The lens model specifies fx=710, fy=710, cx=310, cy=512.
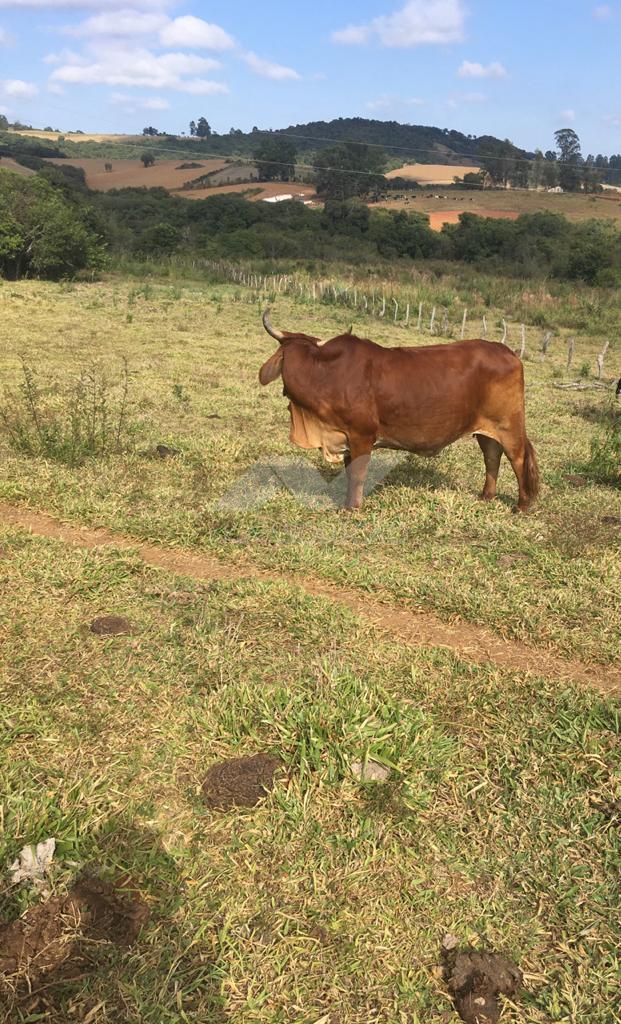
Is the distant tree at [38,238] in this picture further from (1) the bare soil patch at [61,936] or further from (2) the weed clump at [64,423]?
(1) the bare soil patch at [61,936]

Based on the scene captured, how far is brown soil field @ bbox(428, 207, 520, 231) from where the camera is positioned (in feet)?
187

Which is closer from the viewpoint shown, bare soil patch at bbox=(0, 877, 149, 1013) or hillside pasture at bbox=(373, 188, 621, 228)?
bare soil patch at bbox=(0, 877, 149, 1013)

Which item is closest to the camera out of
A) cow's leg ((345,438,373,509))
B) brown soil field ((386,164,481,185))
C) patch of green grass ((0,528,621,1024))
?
patch of green grass ((0,528,621,1024))

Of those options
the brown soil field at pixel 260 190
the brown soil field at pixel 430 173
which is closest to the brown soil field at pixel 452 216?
the brown soil field at pixel 260 190

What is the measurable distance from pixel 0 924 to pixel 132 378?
9.69 m

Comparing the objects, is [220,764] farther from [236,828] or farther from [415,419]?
[415,419]

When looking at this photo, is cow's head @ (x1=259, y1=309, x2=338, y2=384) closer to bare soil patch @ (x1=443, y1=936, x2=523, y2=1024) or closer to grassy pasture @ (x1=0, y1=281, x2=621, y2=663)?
grassy pasture @ (x1=0, y1=281, x2=621, y2=663)

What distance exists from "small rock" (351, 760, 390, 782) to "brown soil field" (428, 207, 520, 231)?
57.9 meters

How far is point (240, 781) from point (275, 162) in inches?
3443

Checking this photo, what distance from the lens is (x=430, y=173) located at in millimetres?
95312

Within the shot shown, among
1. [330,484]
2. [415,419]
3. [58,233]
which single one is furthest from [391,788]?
[58,233]

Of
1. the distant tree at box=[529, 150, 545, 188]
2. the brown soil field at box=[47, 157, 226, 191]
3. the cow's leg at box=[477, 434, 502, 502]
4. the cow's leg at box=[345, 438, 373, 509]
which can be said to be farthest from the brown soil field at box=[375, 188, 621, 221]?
the cow's leg at box=[345, 438, 373, 509]

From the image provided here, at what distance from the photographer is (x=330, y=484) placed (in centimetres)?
702

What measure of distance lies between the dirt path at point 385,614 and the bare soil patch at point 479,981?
1883 mm
